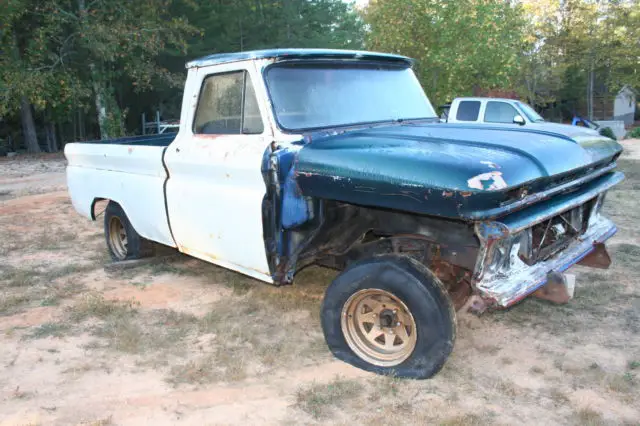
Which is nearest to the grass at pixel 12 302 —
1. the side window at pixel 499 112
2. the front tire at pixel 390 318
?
the front tire at pixel 390 318

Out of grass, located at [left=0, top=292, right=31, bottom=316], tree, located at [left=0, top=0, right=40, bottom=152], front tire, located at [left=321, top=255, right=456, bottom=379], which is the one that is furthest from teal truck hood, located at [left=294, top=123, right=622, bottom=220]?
tree, located at [left=0, top=0, right=40, bottom=152]

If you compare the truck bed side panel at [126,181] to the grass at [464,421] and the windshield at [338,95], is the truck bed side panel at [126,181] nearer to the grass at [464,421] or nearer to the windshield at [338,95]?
the windshield at [338,95]

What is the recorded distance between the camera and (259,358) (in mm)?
3844

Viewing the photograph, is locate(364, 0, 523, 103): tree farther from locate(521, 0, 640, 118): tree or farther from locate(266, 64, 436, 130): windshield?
locate(266, 64, 436, 130): windshield

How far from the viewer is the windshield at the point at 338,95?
13.3 feet

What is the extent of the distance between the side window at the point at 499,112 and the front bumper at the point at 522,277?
9.23 meters

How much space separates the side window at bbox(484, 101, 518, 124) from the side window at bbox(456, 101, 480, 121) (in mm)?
235

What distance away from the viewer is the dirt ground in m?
3.18

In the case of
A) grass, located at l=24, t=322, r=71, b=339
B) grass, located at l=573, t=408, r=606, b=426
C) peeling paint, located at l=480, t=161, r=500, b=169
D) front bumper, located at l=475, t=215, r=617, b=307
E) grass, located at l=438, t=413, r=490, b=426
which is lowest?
grass, located at l=573, t=408, r=606, b=426

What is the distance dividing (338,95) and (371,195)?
1.34 metres

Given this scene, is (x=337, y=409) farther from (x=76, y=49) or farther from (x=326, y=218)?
(x=76, y=49)

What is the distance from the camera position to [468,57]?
16.0 meters

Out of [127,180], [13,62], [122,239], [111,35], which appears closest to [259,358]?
[127,180]

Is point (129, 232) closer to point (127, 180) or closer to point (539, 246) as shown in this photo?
point (127, 180)
